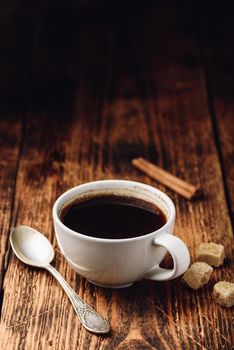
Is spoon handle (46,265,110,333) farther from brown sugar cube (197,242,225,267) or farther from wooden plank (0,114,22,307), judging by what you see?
Result: brown sugar cube (197,242,225,267)

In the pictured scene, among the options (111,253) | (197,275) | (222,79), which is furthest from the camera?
(222,79)

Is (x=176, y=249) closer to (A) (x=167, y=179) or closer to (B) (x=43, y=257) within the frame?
(B) (x=43, y=257)

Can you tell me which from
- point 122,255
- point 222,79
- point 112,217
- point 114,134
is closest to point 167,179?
point 114,134

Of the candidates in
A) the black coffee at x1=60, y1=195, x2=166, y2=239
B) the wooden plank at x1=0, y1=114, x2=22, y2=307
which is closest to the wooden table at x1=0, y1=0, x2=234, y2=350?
the wooden plank at x1=0, y1=114, x2=22, y2=307

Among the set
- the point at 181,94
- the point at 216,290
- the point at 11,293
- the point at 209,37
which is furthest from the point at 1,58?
the point at 216,290

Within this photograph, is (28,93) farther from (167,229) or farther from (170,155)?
(167,229)

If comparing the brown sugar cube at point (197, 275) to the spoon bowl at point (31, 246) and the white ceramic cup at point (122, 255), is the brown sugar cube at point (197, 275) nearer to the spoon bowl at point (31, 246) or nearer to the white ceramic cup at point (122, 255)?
the white ceramic cup at point (122, 255)
